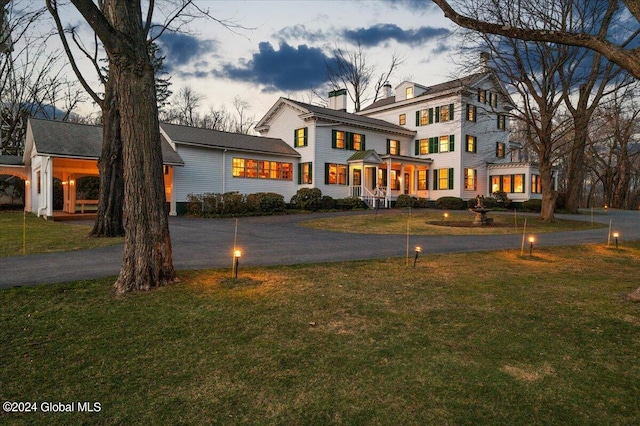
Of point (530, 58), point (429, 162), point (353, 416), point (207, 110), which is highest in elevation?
point (207, 110)

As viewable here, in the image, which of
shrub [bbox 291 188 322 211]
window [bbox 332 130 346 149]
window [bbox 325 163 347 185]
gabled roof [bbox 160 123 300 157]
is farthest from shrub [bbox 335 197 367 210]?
gabled roof [bbox 160 123 300 157]

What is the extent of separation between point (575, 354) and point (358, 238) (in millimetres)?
9042

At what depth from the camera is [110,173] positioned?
12.5 metres

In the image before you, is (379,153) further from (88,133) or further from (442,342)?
(442,342)

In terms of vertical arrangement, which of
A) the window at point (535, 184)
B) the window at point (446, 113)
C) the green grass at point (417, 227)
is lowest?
the green grass at point (417, 227)

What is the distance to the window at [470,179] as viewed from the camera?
30234mm

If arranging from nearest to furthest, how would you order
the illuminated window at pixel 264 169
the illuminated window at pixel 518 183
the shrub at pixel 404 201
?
1. the illuminated window at pixel 264 169
2. the shrub at pixel 404 201
3. the illuminated window at pixel 518 183

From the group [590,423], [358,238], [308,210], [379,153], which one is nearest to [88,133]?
[308,210]

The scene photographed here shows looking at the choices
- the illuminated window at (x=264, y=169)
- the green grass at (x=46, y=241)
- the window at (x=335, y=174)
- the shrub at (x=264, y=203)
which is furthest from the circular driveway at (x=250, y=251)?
the window at (x=335, y=174)

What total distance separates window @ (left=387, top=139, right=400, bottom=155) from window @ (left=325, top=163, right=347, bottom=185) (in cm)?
495

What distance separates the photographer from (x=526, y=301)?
5.29 metres

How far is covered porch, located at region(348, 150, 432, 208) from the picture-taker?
2792cm

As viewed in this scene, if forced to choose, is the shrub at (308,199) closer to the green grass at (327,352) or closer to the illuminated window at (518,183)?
the illuminated window at (518,183)

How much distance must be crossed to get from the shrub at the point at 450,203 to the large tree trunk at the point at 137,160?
2575cm
